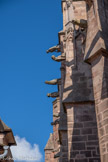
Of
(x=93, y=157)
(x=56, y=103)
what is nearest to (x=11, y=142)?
(x=56, y=103)

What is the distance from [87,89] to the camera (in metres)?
9.43

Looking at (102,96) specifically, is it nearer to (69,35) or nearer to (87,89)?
(87,89)

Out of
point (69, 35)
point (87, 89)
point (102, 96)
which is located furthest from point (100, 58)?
point (69, 35)

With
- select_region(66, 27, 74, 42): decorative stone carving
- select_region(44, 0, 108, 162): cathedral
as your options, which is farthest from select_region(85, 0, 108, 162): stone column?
select_region(66, 27, 74, 42): decorative stone carving

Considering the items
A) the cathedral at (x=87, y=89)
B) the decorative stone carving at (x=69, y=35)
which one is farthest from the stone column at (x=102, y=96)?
the decorative stone carving at (x=69, y=35)

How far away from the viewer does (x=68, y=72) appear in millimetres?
10562

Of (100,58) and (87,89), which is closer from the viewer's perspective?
(100,58)

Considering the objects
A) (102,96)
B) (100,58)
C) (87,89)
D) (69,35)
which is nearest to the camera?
(102,96)

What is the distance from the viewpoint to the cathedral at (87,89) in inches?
261

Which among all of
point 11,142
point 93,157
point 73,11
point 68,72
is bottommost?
point 93,157

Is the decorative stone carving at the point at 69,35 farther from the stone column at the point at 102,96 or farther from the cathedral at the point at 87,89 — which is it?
the stone column at the point at 102,96

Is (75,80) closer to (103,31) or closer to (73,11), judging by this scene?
(103,31)

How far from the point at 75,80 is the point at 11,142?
9.16 metres

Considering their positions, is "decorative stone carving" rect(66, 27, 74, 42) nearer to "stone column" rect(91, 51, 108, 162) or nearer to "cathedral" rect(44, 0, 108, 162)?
"cathedral" rect(44, 0, 108, 162)
